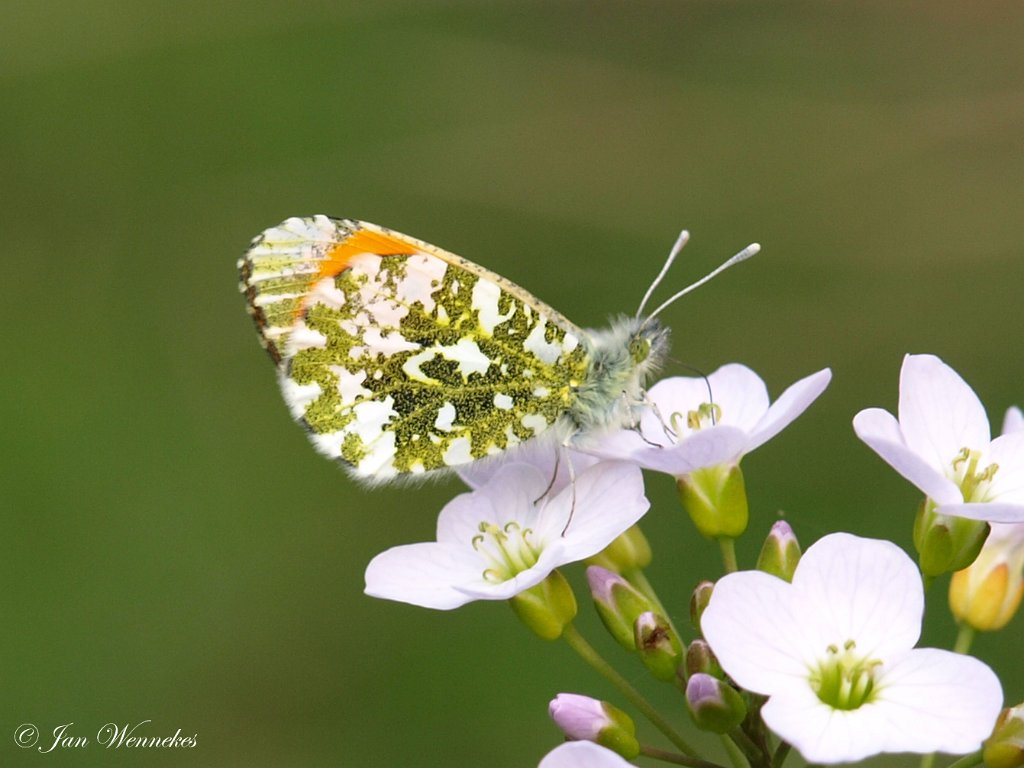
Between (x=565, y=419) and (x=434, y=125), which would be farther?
(x=434, y=125)

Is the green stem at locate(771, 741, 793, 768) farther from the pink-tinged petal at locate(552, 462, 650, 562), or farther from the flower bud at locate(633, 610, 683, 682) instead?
the pink-tinged petal at locate(552, 462, 650, 562)

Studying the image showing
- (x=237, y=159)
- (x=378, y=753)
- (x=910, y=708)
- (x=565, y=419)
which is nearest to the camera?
(x=910, y=708)

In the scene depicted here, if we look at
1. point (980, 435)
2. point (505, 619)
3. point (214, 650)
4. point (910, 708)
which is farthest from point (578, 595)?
point (910, 708)

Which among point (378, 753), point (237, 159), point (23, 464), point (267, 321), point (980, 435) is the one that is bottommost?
point (378, 753)

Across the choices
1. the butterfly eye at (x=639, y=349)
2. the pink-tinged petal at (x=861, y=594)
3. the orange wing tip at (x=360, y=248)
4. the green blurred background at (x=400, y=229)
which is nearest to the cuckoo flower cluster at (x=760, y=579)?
the pink-tinged petal at (x=861, y=594)

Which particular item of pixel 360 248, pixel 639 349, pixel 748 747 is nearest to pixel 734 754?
pixel 748 747

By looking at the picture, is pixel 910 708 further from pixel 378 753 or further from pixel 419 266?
pixel 378 753

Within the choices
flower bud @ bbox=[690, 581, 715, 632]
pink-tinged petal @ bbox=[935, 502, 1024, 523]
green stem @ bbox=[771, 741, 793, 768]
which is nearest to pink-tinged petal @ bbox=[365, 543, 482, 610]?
flower bud @ bbox=[690, 581, 715, 632]
